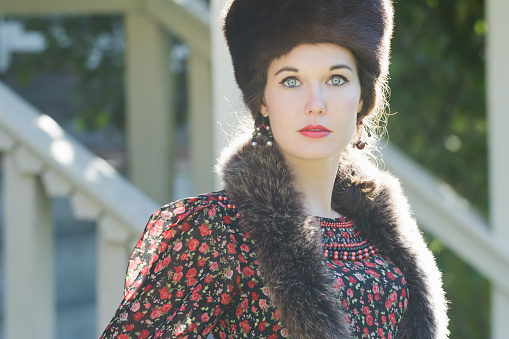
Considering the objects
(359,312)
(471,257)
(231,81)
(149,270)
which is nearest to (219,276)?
(149,270)

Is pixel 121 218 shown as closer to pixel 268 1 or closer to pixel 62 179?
pixel 62 179

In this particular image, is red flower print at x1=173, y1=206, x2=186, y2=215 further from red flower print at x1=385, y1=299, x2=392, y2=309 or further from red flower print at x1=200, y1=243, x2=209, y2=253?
red flower print at x1=385, y1=299, x2=392, y2=309

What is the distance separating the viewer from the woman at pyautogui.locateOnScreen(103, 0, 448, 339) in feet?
5.33

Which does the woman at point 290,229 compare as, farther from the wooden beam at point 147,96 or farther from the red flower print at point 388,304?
the wooden beam at point 147,96

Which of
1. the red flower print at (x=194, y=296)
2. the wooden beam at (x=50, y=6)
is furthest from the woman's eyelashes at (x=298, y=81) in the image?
the wooden beam at (x=50, y=6)

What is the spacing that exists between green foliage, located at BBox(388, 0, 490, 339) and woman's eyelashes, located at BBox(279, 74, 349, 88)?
2899 millimetres

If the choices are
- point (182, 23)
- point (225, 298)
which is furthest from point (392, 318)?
point (182, 23)

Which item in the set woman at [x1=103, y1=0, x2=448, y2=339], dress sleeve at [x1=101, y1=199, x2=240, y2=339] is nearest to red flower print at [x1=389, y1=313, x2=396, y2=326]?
woman at [x1=103, y1=0, x2=448, y2=339]

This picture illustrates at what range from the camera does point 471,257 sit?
A: 353 centimetres

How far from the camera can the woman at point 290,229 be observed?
5.33 feet

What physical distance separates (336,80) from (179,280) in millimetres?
591

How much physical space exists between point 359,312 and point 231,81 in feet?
3.65

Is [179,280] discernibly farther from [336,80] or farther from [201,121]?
[201,121]

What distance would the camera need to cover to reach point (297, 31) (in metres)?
1.73
